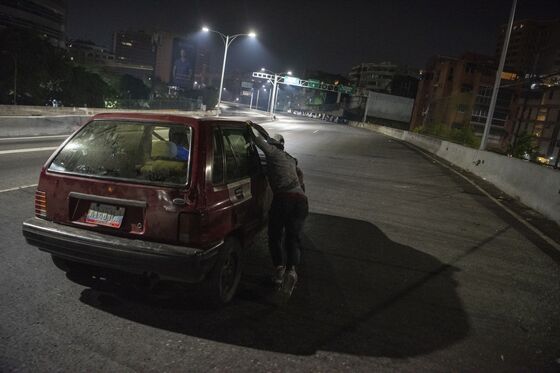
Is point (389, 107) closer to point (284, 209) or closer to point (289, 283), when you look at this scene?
point (284, 209)

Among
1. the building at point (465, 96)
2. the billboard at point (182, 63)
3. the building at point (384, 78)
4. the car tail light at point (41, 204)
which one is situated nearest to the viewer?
the car tail light at point (41, 204)

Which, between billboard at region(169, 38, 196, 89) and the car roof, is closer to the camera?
the car roof

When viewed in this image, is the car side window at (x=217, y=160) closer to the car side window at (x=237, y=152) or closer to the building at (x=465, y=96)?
the car side window at (x=237, y=152)

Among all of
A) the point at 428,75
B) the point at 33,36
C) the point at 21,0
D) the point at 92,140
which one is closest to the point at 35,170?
the point at 92,140

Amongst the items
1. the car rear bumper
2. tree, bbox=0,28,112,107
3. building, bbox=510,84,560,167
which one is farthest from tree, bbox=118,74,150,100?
building, bbox=510,84,560,167

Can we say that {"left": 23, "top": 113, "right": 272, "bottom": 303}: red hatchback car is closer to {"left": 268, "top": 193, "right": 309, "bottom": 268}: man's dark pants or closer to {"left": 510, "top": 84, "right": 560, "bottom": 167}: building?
{"left": 268, "top": 193, "right": 309, "bottom": 268}: man's dark pants

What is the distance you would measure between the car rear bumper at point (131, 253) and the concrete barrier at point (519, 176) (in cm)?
920

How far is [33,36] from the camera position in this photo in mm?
39938

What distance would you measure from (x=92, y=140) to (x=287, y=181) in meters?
2.02

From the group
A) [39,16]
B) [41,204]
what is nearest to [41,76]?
[41,204]

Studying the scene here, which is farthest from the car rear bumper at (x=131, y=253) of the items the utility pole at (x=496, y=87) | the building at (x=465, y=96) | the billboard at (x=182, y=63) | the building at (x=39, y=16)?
the building at (x=39, y=16)

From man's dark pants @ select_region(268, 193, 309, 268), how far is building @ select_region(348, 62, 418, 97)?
124 meters

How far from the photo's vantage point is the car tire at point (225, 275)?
3.87 metres

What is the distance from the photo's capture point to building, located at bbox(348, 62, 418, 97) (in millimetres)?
121625
